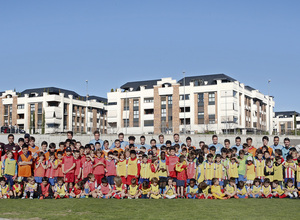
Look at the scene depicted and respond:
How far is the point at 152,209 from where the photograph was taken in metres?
10.1

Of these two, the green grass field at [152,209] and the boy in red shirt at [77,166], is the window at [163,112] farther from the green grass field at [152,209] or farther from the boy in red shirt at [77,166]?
the green grass field at [152,209]

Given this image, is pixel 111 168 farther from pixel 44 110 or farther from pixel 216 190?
pixel 44 110

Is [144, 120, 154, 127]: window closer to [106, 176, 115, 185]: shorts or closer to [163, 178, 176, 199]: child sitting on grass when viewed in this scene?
[106, 176, 115, 185]: shorts

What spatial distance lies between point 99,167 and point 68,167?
1072 millimetres

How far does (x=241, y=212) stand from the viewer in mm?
9539

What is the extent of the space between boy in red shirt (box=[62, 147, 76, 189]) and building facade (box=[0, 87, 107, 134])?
222ft

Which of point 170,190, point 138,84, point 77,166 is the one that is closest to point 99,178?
point 77,166

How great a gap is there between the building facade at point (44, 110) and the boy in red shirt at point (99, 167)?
67.9m

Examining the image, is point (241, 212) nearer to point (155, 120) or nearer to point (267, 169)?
point (267, 169)

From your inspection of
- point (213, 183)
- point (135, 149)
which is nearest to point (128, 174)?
point (135, 149)

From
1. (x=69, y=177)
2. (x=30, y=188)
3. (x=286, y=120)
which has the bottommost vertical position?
(x=30, y=188)

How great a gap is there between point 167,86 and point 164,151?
202ft

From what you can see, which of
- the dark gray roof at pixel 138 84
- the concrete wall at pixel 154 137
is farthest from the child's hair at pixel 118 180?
the dark gray roof at pixel 138 84

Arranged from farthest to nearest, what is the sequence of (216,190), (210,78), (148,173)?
(210,78), (148,173), (216,190)
